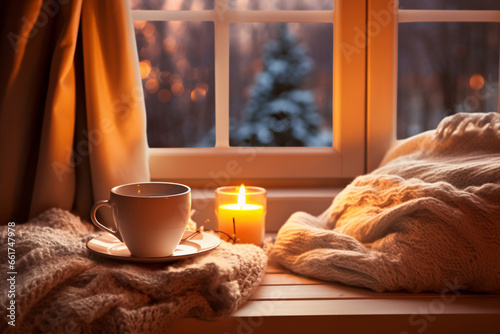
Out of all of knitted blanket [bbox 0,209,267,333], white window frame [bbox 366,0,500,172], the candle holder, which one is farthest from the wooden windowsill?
white window frame [bbox 366,0,500,172]

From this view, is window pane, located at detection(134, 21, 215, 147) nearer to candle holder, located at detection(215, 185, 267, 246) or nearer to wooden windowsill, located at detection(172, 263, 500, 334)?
candle holder, located at detection(215, 185, 267, 246)

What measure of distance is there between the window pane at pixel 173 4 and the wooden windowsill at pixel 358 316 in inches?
34.3

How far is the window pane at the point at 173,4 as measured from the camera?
1.36m

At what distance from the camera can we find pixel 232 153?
1.33m

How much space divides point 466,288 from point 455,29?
0.81 metres

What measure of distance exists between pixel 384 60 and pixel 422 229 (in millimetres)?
586

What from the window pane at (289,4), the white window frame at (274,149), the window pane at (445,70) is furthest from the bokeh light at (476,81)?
the window pane at (289,4)

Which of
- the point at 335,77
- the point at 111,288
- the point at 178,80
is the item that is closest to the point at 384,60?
the point at 335,77

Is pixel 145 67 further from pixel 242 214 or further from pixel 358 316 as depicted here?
pixel 358 316

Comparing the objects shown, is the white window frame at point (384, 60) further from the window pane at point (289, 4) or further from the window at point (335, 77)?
the window pane at point (289, 4)

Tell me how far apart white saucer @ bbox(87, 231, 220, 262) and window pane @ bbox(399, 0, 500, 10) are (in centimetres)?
87

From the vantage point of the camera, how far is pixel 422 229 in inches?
Result: 34.1

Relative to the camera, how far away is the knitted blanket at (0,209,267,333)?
0.67 m

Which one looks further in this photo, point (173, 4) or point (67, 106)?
point (173, 4)
